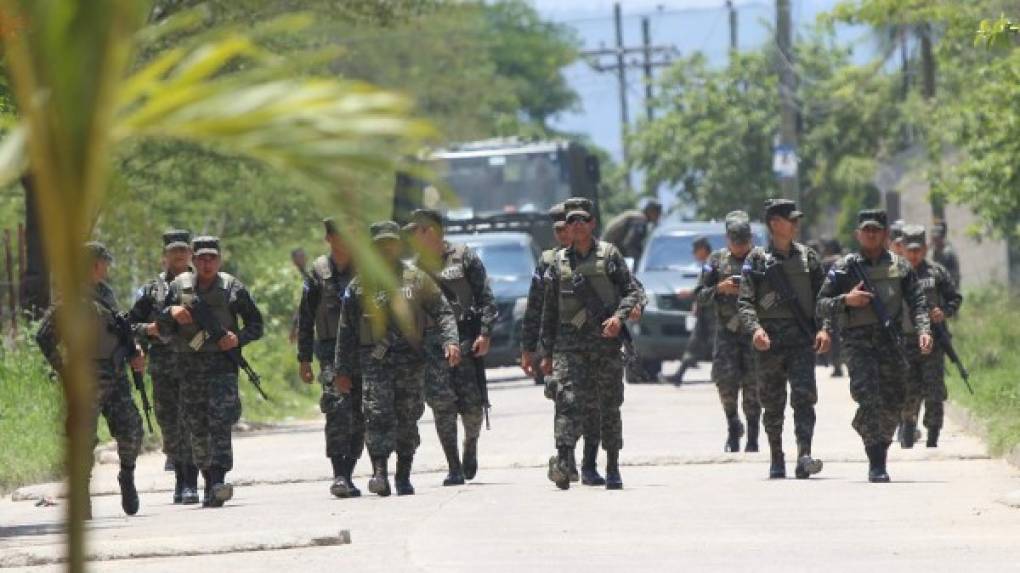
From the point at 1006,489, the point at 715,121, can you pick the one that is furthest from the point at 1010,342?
the point at 715,121

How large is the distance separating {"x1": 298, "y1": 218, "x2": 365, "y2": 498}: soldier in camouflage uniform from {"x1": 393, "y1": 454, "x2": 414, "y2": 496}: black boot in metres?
0.33

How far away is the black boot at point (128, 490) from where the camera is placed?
14805mm

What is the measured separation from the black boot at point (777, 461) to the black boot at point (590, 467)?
1.13m

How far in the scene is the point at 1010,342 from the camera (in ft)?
86.2

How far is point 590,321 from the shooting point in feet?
49.9

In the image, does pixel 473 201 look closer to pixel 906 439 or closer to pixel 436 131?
pixel 906 439

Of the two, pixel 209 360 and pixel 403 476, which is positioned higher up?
pixel 209 360

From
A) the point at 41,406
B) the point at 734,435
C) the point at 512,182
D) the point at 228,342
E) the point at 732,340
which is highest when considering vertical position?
the point at 512,182

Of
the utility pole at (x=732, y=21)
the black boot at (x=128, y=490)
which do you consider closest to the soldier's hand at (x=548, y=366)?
the black boot at (x=128, y=490)

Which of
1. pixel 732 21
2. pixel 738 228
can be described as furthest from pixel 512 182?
pixel 732 21

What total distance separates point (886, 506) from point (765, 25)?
→ 43087mm

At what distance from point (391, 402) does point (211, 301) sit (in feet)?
4.27

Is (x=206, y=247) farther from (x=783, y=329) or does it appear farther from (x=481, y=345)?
(x=783, y=329)

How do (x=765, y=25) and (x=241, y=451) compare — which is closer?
(x=241, y=451)
